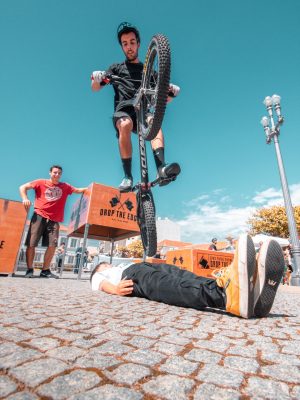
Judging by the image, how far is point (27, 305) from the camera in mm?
1977

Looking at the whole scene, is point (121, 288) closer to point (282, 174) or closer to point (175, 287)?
point (175, 287)

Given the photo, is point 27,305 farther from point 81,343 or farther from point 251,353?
point 251,353

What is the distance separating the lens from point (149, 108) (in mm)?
3605

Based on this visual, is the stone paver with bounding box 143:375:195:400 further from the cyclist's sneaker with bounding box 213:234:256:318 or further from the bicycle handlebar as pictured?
the bicycle handlebar

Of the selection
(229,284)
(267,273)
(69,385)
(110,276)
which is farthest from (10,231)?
(69,385)

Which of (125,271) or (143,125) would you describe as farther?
(143,125)

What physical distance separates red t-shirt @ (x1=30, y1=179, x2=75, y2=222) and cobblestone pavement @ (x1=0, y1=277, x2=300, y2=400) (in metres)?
4.43

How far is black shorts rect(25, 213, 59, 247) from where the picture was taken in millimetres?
5527

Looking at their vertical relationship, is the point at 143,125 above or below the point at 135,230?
above

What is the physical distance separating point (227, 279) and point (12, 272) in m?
5.77

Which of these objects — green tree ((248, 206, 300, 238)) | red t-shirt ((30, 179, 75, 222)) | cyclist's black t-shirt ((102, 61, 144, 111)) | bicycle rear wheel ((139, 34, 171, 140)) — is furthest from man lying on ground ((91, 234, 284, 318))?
green tree ((248, 206, 300, 238))

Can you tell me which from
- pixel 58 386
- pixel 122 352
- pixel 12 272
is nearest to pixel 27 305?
pixel 122 352

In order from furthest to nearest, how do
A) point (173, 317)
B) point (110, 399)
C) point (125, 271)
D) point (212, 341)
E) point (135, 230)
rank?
point (135, 230) → point (125, 271) → point (173, 317) → point (212, 341) → point (110, 399)

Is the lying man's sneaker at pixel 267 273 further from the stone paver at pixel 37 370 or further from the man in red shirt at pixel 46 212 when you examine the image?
the man in red shirt at pixel 46 212
